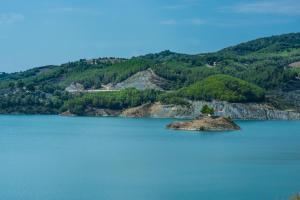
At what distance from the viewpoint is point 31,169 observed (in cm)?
5659

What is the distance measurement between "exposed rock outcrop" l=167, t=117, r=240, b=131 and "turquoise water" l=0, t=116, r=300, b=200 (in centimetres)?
804

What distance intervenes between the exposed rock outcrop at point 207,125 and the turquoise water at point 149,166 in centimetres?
804

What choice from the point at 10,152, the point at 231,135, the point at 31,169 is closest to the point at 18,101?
the point at 231,135

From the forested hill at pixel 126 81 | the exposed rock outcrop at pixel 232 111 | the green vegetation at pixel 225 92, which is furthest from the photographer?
the forested hill at pixel 126 81

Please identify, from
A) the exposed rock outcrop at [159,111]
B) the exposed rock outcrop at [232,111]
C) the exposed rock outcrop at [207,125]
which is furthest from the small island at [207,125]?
the exposed rock outcrop at [159,111]

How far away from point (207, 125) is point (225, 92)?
4438 cm

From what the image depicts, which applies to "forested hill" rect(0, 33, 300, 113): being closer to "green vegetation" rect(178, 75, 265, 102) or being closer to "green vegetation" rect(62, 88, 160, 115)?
"green vegetation" rect(62, 88, 160, 115)

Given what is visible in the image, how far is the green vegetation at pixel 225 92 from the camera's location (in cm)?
14788

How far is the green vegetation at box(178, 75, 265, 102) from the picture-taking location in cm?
14788

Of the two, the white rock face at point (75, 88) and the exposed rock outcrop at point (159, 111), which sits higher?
the white rock face at point (75, 88)

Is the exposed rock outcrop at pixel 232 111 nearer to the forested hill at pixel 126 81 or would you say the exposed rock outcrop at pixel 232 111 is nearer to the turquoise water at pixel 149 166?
the forested hill at pixel 126 81

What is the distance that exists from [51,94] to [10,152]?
10139 cm

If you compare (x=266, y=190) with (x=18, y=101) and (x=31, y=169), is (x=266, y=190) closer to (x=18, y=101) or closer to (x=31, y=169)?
(x=31, y=169)

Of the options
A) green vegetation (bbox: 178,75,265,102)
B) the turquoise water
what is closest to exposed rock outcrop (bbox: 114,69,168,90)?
green vegetation (bbox: 178,75,265,102)
